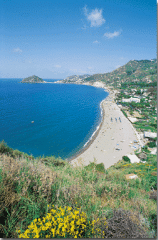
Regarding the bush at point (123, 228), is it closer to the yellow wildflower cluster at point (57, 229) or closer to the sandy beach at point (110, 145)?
the yellow wildflower cluster at point (57, 229)

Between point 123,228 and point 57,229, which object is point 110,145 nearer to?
point 123,228

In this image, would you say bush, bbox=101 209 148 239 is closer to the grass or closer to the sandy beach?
the grass

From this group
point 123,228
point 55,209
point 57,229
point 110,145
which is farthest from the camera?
point 110,145

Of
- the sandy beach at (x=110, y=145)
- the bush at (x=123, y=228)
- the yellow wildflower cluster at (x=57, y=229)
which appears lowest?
the sandy beach at (x=110, y=145)

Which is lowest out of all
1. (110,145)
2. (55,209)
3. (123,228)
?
(110,145)

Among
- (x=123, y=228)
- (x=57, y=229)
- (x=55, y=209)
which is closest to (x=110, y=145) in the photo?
(x=123, y=228)

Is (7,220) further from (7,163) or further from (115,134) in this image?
(115,134)

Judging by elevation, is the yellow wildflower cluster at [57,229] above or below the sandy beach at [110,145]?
above

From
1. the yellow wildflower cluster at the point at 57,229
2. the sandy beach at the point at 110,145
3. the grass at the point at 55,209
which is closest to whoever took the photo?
the yellow wildflower cluster at the point at 57,229

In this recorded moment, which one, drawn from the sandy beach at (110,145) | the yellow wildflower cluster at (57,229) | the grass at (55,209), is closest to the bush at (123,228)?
the grass at (55,209)

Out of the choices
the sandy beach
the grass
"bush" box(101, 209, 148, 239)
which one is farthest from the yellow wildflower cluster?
the sandy beach
